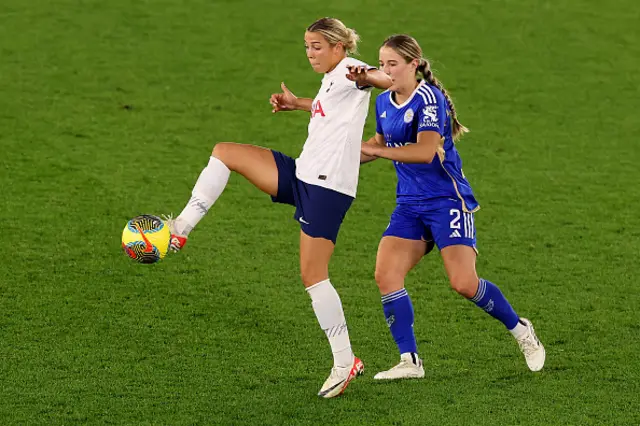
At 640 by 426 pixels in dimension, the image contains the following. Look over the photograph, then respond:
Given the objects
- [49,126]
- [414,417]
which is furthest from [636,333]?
[49,126]

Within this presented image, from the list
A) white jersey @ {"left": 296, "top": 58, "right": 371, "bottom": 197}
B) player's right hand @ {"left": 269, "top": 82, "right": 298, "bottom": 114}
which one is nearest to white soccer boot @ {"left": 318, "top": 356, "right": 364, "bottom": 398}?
white jersey @ {"left": 296, "top": 58, "right": 371, "bottom": 197}

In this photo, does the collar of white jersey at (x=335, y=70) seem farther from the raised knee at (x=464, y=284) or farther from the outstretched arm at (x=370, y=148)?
the raised knee at (x=464, y=284)

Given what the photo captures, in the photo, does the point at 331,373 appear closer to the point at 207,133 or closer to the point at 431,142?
the point at 431,142

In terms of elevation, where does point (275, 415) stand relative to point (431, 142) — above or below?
below

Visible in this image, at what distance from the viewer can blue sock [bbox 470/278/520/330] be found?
23.4 feet

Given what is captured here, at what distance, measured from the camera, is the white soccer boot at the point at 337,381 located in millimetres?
6699

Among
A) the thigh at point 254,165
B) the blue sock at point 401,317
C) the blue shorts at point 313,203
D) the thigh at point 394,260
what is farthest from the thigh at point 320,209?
the blue sock at point 401,317

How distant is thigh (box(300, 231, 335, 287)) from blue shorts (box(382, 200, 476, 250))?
75cm

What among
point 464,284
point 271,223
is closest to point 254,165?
point 464,284

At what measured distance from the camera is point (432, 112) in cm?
679

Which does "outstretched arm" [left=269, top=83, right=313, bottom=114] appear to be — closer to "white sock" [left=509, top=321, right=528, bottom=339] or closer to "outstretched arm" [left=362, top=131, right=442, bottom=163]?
"outstretched arm" [left=362, top=131, right=442, bottom=163]

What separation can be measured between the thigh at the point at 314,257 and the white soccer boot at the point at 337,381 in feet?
1.77

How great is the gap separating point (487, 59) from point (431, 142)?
29.7 feet

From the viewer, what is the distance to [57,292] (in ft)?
28.7
